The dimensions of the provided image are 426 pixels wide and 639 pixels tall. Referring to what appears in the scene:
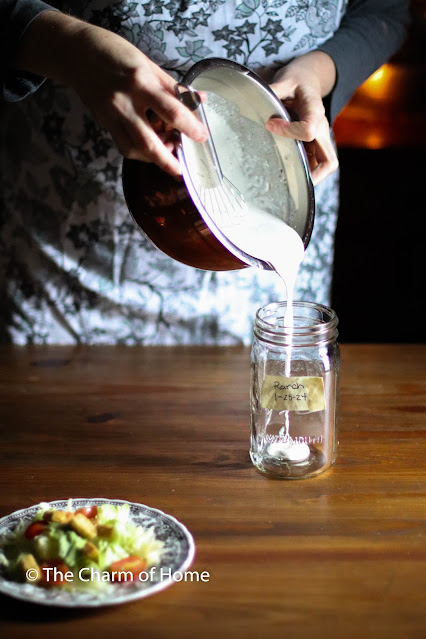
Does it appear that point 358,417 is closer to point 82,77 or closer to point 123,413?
point 123,413

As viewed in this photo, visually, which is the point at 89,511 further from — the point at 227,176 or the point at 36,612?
the point at 227,176

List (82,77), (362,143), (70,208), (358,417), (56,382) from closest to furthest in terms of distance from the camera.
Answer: (82,77) < (358,417) < (56,382) < (70,208) < (362,143)

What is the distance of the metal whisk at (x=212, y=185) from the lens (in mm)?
889

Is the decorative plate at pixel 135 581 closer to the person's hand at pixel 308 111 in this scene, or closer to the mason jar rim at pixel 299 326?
the mason jar rim at pixel 299 326

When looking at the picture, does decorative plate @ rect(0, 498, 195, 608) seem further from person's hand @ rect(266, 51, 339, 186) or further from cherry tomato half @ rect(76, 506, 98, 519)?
person's hand @ rect(266, 51, 339, 186)

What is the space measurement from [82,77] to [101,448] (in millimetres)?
517

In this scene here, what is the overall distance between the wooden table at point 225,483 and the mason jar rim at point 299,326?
19 centimetres

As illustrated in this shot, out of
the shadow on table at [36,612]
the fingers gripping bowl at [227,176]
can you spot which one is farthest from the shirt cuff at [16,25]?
the shadow on table at [36,612]

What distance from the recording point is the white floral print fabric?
4.39 feet

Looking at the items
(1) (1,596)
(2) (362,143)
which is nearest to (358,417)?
(1) (1,596)

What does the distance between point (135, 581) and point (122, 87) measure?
1.85ft

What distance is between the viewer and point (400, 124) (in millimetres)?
3268

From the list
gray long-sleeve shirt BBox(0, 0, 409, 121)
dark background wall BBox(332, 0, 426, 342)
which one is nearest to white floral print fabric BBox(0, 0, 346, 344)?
gray long-sleeve shirt BBox(0, 0, 409, 121)

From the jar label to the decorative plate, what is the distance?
0.22m
